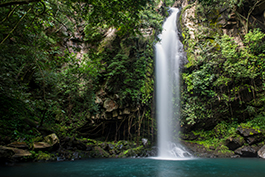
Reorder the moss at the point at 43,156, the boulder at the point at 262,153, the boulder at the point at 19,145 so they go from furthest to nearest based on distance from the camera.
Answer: the boulder at the point at 262,153 < the moss at the point at 43,156 < the boulder at the point at 19,145

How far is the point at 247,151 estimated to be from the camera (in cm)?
862

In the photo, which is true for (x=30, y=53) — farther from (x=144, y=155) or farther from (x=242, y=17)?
(x=242, y=17)

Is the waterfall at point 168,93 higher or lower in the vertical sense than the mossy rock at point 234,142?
higher

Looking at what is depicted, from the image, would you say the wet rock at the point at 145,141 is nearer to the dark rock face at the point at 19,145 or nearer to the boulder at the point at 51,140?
the boulder at the point at 51,140

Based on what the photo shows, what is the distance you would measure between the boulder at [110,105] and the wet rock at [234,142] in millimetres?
7928

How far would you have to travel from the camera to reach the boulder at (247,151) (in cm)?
852

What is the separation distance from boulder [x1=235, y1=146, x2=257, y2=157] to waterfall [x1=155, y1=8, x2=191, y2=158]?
3462 mm

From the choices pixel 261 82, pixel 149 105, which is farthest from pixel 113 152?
pixel 261 82

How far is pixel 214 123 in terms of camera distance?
1134 cm

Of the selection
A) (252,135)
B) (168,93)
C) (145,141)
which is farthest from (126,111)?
(252,135)

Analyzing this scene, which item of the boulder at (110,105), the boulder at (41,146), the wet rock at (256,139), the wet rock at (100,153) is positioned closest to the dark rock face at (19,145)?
the boulder at (41,146)

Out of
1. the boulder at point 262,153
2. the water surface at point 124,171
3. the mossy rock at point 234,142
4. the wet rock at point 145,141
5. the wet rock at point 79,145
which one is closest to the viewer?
the water surface at point 124,171

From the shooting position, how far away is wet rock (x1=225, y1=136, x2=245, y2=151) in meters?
9.18

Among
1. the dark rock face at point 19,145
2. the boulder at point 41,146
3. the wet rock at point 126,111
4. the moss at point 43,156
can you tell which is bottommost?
the moss at point 43,156
